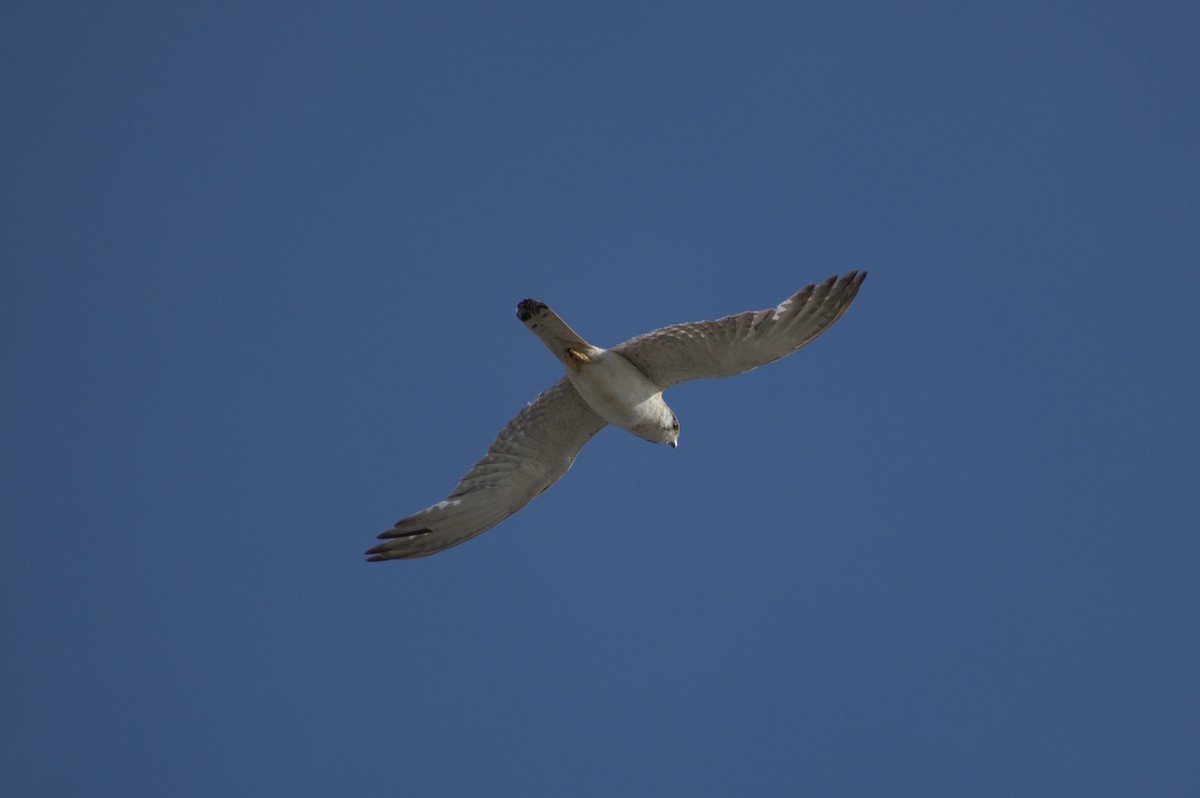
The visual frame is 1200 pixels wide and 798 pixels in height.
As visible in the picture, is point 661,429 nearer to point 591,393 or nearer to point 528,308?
point 591,393

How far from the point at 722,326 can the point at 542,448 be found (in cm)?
217

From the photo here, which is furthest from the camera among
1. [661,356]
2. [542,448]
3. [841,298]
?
[542,448]

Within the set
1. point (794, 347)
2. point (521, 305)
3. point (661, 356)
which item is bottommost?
point (794, 347)

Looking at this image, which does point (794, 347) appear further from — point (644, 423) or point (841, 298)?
point (644, 423)

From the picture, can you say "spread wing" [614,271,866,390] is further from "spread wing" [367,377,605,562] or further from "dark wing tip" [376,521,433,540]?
"dark wing tip" [376,521,433,540]

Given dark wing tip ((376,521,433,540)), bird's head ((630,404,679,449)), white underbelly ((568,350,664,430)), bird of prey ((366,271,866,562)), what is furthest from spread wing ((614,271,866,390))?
dark wing tip ((376,521,433,540))

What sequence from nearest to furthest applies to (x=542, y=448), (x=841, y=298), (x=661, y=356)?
1. (x=841, y=298)
2. (x=661, y=356)
3. (x=542, y=448)

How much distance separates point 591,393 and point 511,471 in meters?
1.10

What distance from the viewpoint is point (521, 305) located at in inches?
368

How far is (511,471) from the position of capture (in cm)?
1009

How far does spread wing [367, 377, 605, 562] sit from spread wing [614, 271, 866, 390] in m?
0.89

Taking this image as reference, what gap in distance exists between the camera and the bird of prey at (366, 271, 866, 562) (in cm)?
880

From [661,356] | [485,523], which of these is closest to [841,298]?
[661,356]

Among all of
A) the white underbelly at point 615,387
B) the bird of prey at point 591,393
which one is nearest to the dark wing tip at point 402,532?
the bird of prey at point 591,393
